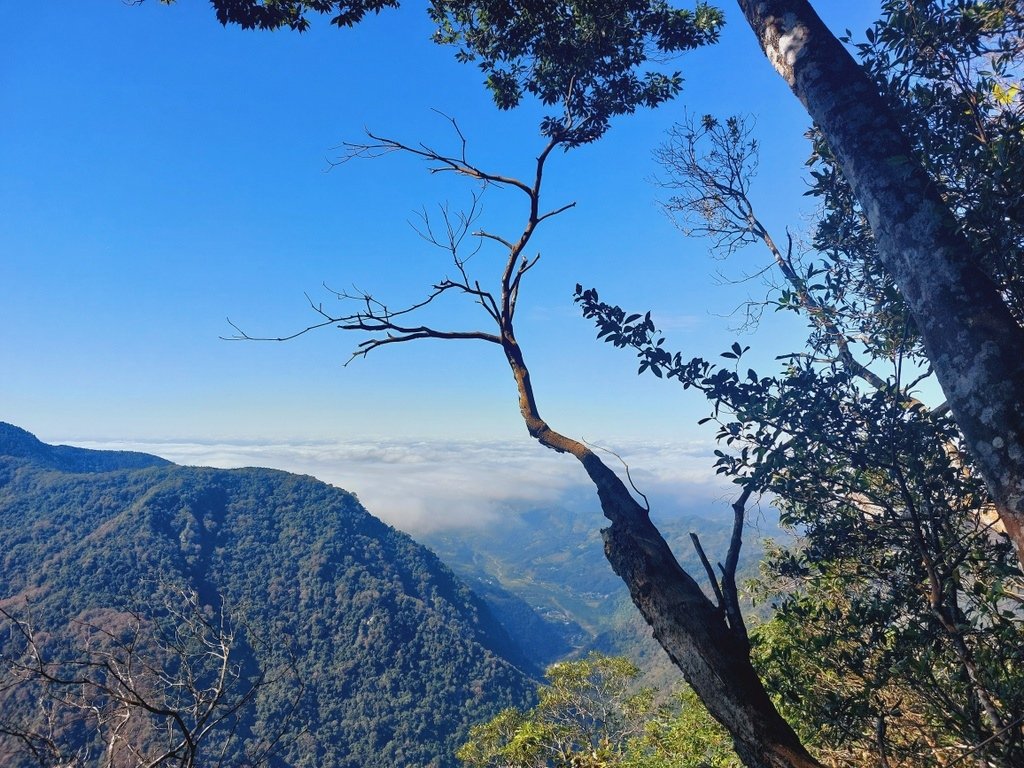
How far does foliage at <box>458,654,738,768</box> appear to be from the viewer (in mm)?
14562

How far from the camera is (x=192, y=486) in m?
143

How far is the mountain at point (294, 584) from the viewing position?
7975 centimetres

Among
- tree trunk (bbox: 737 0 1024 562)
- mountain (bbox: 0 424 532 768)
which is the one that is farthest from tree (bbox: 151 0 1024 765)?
mountain (bbox: 0 424 532 768)

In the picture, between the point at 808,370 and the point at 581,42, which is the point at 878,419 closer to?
the point at 808,370

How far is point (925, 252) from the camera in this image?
235cm

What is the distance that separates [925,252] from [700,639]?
2081 millimetres

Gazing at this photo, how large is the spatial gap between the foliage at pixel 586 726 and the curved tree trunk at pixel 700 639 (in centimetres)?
1427

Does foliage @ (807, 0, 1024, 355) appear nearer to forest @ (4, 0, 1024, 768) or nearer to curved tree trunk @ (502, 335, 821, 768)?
forest @ (4, 0, 1024, 768)

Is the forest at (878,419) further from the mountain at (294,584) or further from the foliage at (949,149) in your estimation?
the mountain at (294,584)

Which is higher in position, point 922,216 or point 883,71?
point 883,71

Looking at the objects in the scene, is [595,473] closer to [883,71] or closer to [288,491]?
[883,71]

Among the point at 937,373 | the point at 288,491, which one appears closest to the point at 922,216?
the point at 937,373

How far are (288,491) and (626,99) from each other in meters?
168

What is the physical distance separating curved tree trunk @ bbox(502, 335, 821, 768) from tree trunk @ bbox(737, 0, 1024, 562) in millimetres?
1103
